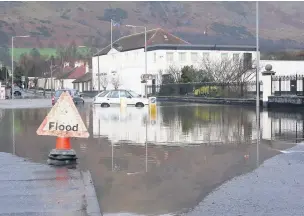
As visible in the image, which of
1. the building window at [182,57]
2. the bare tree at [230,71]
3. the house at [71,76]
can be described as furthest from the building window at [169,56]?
the house at [71,76]

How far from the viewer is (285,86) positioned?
4025 cm

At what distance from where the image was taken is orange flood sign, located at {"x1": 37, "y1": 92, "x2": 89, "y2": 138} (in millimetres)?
12469

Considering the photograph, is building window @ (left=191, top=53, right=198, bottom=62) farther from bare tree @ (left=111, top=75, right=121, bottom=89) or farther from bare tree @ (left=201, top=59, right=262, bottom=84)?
bare tree @ (left=201, top=59, right=262, bottom=84)

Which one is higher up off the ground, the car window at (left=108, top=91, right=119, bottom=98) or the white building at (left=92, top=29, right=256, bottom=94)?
the white building at (left=92, top=29, right=256, bottom=94)

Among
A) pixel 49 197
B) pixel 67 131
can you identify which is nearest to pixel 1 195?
pixel 49 197

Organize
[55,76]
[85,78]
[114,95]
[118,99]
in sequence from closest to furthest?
1. [118,99]
2. [114,95]
3. [85,78]
4. [55,76]

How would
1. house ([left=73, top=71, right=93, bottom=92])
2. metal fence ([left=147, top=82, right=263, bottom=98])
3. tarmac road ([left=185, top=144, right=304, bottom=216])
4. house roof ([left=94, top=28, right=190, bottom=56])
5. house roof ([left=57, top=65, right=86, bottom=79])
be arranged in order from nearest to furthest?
tarmac road ([left=185, top=144, right=304, bottom=216])
metal fence ([left=147, top=82, right=263, bottom=98])
house roof ([left=94, top=28, right=190, bottom=56])
house ([left=73, top=71, right=93, bottom=92])
house roof ([left=57, top=65, right=86, bottom=79])

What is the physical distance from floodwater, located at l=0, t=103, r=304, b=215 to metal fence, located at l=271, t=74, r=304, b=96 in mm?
15764

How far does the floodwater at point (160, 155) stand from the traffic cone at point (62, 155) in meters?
0.40

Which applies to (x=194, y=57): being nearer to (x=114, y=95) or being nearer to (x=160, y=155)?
(x=114, y=95)

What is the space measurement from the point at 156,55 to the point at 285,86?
4457cm

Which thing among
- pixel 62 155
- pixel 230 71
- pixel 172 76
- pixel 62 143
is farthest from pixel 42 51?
pixel 62 155

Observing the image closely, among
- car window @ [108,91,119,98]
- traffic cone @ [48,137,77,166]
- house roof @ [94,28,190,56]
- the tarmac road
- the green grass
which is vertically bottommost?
the tarmac road

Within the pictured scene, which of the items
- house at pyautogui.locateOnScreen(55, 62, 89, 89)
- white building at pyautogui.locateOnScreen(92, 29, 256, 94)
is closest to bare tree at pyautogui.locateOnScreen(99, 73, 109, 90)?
white building at pyautogui.locateOnScreen(92, 29, 256, 94)
